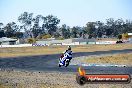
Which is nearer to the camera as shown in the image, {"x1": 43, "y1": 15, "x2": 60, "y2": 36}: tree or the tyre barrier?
the tyre barrier

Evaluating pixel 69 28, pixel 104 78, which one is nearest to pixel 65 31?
pixel 69 28

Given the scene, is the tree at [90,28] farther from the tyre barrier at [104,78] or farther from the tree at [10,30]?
the tyre barrier at [104,78]

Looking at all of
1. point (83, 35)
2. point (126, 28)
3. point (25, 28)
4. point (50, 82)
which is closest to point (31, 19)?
point (25, 28)

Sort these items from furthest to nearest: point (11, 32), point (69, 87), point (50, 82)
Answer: point (11, 32), point (50, 82), point (69, 87)

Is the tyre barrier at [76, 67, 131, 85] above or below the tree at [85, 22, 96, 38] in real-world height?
below

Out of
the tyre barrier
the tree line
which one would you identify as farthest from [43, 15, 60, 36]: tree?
the tyre barrier

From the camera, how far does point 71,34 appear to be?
18488 centimetres

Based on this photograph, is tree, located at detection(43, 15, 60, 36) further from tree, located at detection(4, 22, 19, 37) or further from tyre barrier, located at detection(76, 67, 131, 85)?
→ tyre barrier, located at detection(76, 67, 131, 85)

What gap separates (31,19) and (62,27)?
21549mm

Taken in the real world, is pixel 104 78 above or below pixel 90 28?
below

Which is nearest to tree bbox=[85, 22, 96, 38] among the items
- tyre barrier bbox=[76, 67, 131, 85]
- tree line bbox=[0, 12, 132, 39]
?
tree line bbox=[0, 12, 132, 39]

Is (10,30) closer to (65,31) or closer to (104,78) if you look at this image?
(65,31)

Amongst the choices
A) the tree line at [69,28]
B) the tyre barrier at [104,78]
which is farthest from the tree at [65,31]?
the tyre barrier at [104,78]

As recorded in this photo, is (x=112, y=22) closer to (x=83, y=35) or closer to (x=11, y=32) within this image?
(x=83, y=35)
